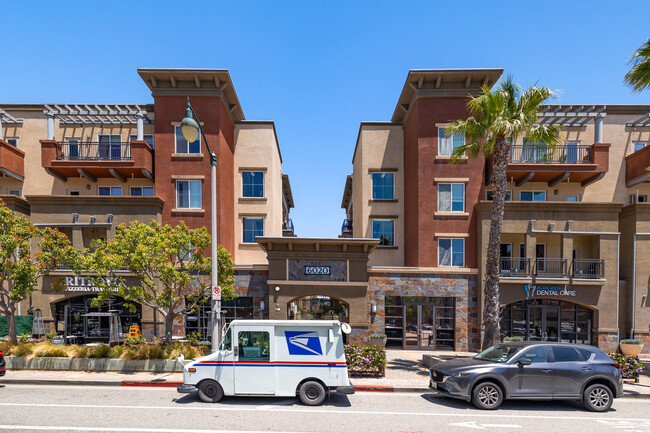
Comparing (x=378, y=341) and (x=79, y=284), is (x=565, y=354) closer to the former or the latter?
(x=378, y=341)

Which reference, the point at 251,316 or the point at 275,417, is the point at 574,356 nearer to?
the point at 275,417

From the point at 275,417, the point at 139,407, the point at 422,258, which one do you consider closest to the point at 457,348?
the point at 422,258

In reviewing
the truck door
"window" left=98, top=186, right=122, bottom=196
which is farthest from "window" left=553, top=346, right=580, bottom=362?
"window" left=98, top=186, right=122, bottom=196

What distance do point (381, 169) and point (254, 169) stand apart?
27.7 ft

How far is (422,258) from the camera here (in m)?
19.3

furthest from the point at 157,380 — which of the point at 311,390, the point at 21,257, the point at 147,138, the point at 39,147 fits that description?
the point at 39,147

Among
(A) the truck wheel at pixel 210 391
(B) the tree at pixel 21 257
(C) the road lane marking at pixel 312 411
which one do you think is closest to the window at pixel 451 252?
(C) the road lane marking at pixel 312 411

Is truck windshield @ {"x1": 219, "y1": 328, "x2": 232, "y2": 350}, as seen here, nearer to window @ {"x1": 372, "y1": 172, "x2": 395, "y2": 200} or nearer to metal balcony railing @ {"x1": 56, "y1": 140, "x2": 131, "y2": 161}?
window @ {"x1": 372, "y1": 172, "x2": 395, "y2": 200}

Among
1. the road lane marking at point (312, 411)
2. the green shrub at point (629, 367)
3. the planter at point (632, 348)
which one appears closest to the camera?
the road lane marking at point (312, 411)

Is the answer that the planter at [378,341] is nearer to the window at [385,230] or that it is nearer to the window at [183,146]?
the window at [385,230]

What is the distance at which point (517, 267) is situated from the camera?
19250mm

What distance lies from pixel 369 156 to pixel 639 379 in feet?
54.3

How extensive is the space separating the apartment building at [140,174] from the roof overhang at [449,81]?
975 centimetres

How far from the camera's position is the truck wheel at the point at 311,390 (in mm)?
9312
